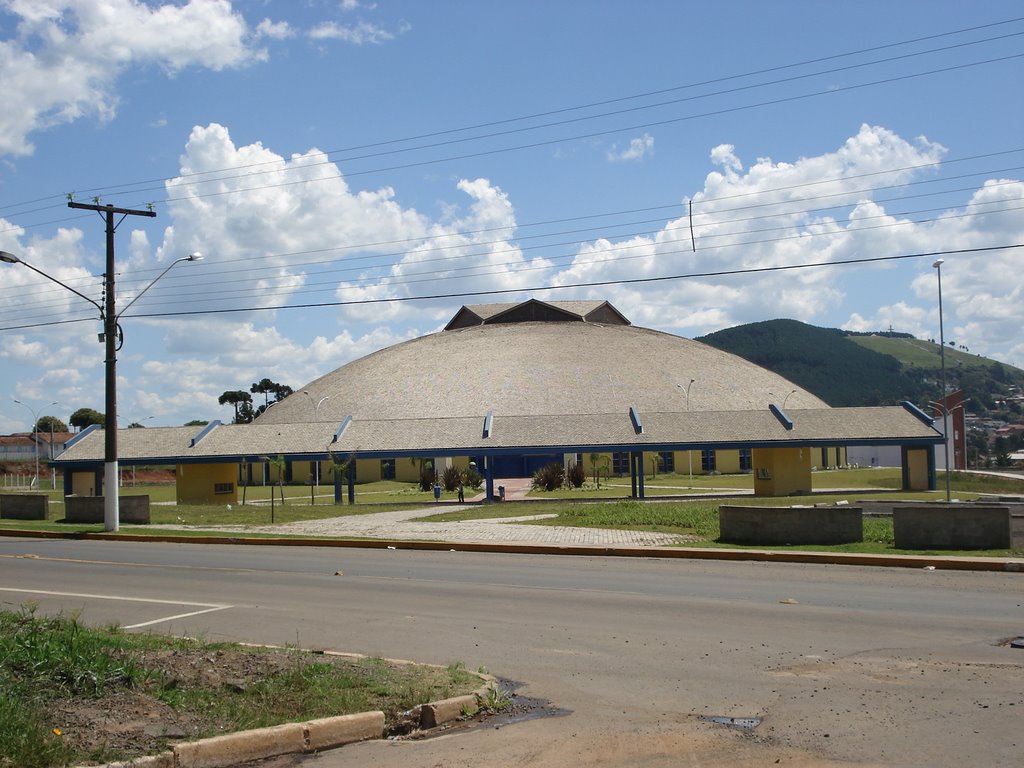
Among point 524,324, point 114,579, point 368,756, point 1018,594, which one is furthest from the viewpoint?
point 524,324

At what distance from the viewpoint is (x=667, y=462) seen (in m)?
83.0

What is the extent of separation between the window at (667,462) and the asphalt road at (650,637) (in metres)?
63.1

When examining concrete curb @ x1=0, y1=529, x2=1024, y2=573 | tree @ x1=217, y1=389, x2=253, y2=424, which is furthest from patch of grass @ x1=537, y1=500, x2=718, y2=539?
tree @ x1=217, y1=389, x2=253, y2=424

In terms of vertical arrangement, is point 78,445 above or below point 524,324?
below

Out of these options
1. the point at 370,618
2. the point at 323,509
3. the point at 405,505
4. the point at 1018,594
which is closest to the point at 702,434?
the point at 405,505

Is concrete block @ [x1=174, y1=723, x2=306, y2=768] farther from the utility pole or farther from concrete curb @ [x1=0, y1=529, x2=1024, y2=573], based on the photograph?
the utility pole

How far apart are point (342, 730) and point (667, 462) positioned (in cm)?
7697

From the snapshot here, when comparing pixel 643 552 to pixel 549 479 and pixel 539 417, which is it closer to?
pixel 539 417

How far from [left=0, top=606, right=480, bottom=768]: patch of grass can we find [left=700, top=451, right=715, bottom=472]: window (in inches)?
2892

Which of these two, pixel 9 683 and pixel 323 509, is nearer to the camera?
pixel 9 683

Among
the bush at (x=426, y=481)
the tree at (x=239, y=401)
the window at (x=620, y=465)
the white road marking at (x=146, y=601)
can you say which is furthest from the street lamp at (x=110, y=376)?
the tree at (x=239, y=401)

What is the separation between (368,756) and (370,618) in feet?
18.3

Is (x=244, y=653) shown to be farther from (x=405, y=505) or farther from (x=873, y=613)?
(x=405, y=505)

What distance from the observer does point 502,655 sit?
410 inches
